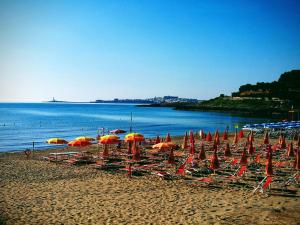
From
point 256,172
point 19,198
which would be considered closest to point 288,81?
point 256,172

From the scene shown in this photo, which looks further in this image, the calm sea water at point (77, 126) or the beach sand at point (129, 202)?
the calm sea water at point (77, 126)

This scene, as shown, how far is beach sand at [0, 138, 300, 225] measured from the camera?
10.0 metres

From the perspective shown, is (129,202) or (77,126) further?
(77,126)

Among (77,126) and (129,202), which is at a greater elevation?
(129,202)

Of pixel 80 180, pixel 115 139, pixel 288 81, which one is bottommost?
pixel 80 180

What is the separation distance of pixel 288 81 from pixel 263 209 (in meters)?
126

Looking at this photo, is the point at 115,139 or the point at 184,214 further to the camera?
the point at 115,139

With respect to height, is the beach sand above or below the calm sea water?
above

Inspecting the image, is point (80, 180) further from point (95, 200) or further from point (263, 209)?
point (263, 209)

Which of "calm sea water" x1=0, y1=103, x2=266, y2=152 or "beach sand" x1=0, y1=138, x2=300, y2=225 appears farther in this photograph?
"calm sea water" x1=0, y1=103, x2=266, y2=152

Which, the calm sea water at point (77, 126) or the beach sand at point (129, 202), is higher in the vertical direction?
the beach sand at point (129, 202)

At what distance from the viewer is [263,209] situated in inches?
428

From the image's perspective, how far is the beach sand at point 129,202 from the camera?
33.0 feet

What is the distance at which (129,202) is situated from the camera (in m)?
11.9
